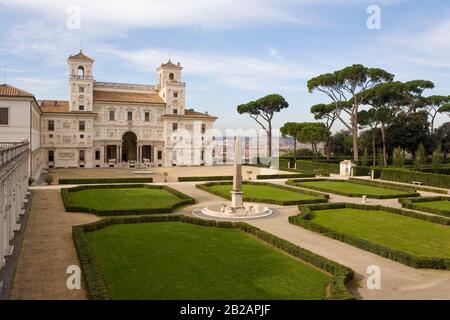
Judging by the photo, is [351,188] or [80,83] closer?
[351,188]

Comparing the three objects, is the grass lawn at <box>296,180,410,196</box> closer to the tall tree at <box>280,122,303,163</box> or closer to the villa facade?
the tall tree at <box>280,122,303,163</box>

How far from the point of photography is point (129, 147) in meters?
60.9

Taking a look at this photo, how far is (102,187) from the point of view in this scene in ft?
103

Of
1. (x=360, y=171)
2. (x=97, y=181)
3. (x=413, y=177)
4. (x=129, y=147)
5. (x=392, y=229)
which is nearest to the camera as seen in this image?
(x=392, y=229)

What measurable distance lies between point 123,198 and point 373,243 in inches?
649

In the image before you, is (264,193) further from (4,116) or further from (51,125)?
(51,125)

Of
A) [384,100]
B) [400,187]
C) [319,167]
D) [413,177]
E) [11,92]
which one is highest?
[384,100]

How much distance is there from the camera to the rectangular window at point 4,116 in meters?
33.9

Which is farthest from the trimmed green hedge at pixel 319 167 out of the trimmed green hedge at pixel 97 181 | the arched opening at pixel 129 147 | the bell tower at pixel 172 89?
the arched opening at pixel 129 147

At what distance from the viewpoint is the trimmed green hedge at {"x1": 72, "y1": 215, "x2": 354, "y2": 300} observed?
977cm

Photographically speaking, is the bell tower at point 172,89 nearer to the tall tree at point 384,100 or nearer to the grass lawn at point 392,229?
the tall tree at point 384,100

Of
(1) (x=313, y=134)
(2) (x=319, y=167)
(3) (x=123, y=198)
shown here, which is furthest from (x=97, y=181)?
(1) (x=313, y=134)
